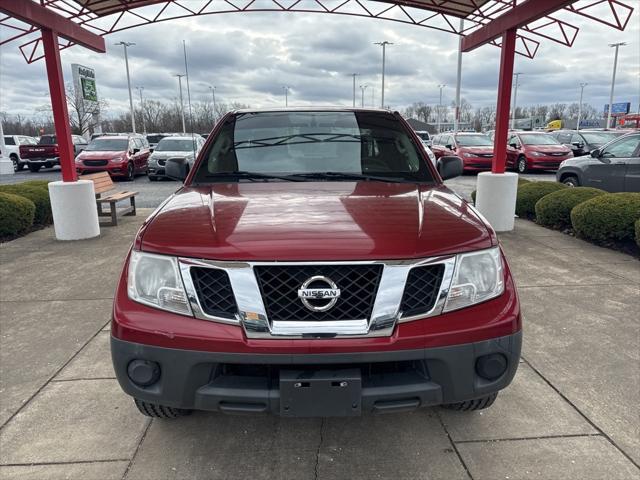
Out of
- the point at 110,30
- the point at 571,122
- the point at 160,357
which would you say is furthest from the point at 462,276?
the point at 571,122

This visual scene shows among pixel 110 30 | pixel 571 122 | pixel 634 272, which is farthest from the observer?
pixel 571 122

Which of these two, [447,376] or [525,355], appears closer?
[447,376]

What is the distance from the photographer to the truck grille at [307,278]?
6.44ft

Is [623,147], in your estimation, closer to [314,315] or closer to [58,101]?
[314,315]

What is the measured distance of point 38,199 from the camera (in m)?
8.37

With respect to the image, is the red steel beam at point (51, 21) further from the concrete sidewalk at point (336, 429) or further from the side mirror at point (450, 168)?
the side mirror at point (450, 168)

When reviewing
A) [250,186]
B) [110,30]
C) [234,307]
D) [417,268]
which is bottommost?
[234,307]

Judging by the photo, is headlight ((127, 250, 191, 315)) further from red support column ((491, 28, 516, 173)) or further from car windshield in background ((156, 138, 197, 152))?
car windshield in background ((156, 138, 197, 152))

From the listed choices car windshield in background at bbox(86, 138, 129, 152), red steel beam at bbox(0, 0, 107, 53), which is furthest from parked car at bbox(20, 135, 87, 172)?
red steel beam at bbox(0, 0, 107, 53)

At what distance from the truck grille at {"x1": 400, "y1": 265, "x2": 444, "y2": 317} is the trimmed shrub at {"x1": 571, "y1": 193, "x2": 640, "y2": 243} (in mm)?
5516

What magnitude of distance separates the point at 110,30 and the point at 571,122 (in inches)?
3229

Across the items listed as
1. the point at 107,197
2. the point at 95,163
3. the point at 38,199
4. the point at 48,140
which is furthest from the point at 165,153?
the point at 48,140

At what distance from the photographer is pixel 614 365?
3279 mm

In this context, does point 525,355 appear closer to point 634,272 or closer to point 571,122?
point 634,272
